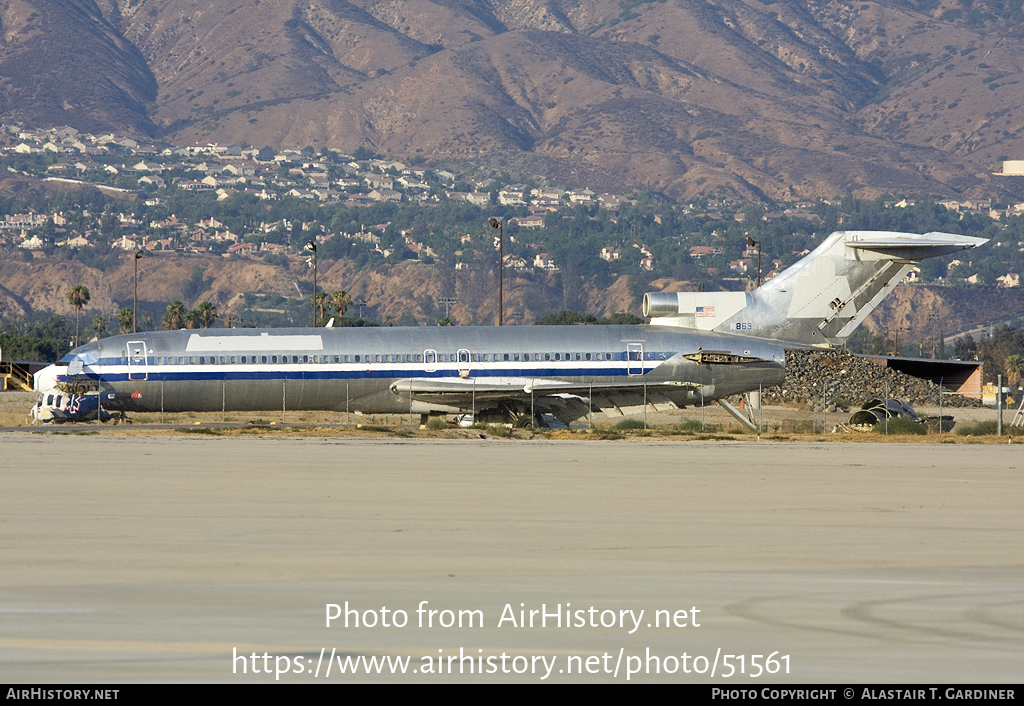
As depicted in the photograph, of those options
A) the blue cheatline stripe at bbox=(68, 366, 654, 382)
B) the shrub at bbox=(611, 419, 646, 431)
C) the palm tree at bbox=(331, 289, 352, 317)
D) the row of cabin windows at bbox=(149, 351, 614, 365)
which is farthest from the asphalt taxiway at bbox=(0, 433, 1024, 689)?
the palm tree at bbox=(331, 289, 352, 317)

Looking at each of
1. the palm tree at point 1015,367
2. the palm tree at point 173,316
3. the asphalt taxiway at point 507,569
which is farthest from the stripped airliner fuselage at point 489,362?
the palm tree at point 173,316

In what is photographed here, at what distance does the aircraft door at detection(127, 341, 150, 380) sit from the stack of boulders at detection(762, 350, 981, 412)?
2096cm

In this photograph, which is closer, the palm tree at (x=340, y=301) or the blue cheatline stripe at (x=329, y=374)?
the blue cheatline stripe at (x=329, y=374)

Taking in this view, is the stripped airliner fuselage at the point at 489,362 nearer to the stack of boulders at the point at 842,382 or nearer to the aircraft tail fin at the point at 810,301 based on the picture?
the aircraft tail fin at the point at 810,301

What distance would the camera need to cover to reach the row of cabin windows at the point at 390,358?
41875mm

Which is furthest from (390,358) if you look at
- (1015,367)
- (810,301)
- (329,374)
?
(1015,367)

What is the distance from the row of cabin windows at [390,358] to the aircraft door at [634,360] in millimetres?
622

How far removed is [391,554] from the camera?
1555 cm

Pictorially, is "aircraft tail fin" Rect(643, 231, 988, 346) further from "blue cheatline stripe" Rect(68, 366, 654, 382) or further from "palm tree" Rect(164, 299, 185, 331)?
"palm tree" Rect(164, 299, 185, 331)

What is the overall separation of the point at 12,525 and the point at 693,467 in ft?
48.1

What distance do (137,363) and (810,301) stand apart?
22641 millimetres

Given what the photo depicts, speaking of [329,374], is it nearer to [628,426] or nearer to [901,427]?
[628,426]

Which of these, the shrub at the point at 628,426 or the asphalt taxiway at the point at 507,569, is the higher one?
the asphalt taxiway at the point at 507,569

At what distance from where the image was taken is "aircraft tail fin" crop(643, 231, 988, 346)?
4450cm
